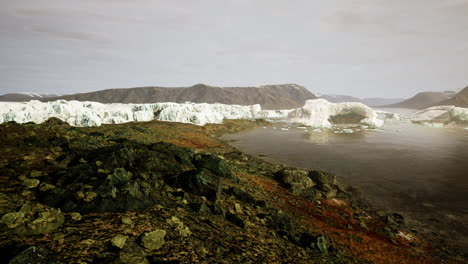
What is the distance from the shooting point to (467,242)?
10.5 meters

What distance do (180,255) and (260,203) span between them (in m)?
6.07

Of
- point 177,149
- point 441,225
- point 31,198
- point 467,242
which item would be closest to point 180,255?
point 31,198

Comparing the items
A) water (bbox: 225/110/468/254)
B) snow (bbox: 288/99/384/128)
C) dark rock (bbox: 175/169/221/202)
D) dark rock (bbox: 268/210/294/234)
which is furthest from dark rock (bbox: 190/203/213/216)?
snow (bbox: 288/99/384/128)

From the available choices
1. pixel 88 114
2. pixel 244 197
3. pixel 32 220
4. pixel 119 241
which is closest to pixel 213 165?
pixel 244 197

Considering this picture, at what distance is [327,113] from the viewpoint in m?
A: 68.8

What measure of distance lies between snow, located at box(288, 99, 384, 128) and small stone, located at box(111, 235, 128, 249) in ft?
217

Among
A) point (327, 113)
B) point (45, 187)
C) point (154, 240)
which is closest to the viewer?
point (154, 240)

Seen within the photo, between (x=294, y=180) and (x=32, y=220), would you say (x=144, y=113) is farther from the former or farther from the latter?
(x=32, y=220)

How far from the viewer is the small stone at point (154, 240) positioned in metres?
4.76

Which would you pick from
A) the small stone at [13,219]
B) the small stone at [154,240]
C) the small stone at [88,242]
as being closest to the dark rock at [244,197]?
the small stone at [154,240]

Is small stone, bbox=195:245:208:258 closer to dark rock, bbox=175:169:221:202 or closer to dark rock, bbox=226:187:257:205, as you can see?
dark rock, bbox=175:169:221:202

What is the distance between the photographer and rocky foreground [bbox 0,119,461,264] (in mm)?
4375

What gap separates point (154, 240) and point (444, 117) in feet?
341

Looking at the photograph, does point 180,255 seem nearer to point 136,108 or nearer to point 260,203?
point 260,203
